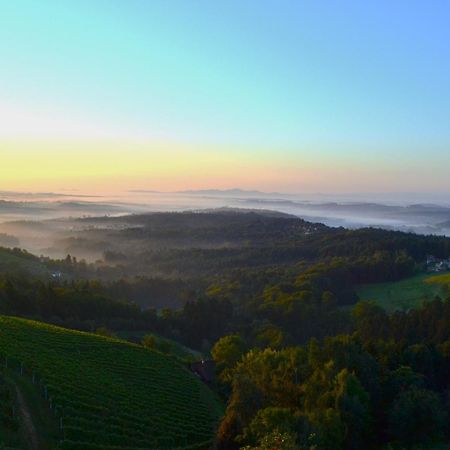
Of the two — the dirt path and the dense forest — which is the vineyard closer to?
the dirt path

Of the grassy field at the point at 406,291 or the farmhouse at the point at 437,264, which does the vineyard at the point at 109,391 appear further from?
the farmhouse at the point at 437,264

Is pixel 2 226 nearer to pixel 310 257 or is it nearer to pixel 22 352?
pixel 310 257

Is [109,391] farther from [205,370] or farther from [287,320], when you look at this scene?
[287,320]

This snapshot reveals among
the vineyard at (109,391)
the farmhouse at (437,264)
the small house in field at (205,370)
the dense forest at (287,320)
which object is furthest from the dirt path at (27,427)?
the farmhouse at (437,264)

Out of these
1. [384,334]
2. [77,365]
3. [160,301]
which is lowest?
[160,301]

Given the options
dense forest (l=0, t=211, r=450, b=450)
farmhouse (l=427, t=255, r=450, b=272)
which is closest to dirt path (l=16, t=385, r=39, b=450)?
dense forest (l=0, t=211, r=450, b=450)

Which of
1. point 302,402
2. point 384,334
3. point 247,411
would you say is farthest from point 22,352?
point 384,334

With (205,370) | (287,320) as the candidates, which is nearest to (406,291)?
(287,320)

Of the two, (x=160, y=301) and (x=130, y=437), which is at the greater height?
(x=130, y=437)
